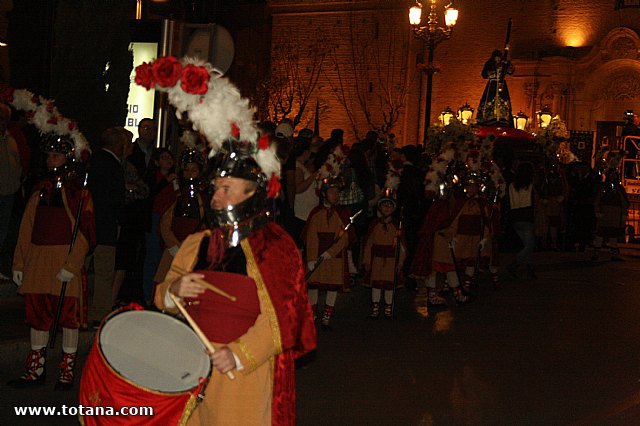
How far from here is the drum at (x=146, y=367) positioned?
466 centimetres

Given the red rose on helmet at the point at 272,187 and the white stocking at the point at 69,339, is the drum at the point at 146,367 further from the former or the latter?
the white stocking at the point at 69,339

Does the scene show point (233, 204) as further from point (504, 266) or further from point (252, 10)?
point (252, 10)

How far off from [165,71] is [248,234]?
0.88 meters

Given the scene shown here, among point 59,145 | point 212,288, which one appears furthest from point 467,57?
point 212,288

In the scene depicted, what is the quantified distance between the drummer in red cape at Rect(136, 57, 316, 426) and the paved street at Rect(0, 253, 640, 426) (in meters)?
2.45

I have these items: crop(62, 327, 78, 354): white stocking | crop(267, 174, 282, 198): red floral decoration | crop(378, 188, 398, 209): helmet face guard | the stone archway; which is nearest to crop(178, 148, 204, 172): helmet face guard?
crop(62, 327, 78, 354): white stocking

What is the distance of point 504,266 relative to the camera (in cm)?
1872

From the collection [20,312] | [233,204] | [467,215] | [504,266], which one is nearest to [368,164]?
[467,215]

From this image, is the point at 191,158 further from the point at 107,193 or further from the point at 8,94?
the point at 8,94

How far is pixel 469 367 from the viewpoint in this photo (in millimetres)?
10055

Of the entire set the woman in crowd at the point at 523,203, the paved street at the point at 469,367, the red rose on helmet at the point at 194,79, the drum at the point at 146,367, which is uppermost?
the red rose on helmet at the point at 194,79

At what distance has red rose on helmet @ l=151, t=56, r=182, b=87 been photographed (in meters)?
4.82

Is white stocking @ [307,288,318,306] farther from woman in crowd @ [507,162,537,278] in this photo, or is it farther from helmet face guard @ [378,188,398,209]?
woman in crowd @ [507,162,537,278]

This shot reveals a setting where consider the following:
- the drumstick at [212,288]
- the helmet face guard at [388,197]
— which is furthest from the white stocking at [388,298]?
the drumstick at [212,288]
